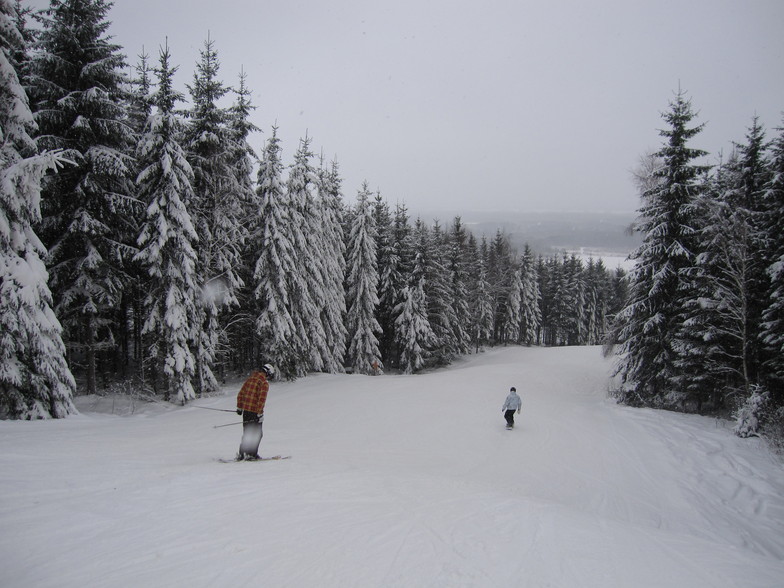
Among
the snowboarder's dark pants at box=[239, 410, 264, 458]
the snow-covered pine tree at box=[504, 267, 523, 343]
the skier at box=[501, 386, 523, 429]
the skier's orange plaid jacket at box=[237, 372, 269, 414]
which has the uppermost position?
the snow-covered pine tree at box=[504, 267, 523, 343]

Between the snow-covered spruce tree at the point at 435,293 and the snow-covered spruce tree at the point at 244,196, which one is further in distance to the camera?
the snow-covered spruce tree at the point at 435,293

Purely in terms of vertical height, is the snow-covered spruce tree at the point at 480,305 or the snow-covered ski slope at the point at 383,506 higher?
the snow-covered spruce tree at the point at 480,305

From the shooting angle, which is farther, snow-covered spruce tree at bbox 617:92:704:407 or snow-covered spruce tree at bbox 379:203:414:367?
snow-covered spruce tree at bbox 379:203:414:367

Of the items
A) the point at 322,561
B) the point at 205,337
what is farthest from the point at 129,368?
the point at 322,561

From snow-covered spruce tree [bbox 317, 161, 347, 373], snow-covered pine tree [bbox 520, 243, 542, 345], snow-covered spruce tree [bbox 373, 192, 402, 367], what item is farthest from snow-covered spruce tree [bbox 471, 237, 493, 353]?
snow-covered spruce tree [bbox 317, 161, 347, 373]

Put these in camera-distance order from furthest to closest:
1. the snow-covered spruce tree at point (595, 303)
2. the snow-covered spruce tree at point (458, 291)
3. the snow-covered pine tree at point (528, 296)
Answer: the snow-covered spruce tree at point (595, 303) → the snow-covered pine tree at point (528, 296) → the snow-covered spruce tree at point (458, 291)

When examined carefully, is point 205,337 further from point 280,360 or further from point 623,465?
point 623,465

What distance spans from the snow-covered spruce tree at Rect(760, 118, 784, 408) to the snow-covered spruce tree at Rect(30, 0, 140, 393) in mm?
25556

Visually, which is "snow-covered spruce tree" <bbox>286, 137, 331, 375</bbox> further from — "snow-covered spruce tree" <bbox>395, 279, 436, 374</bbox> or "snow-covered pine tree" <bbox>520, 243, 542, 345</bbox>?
"snow-covered pine tree" <bbox>520, 243, 542, 345</bbox>

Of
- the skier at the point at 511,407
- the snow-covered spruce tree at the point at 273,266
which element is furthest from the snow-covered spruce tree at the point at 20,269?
the skier at the point at 511,407

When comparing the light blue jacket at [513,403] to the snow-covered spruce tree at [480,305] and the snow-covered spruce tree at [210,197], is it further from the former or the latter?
the snow-covered spruce tree at [480,305]

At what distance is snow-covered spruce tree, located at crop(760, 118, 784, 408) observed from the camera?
14297 millimetres

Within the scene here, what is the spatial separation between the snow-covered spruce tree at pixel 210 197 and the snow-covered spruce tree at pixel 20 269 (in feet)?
22.2

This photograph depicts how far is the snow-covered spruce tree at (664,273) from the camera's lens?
59.6 ft
